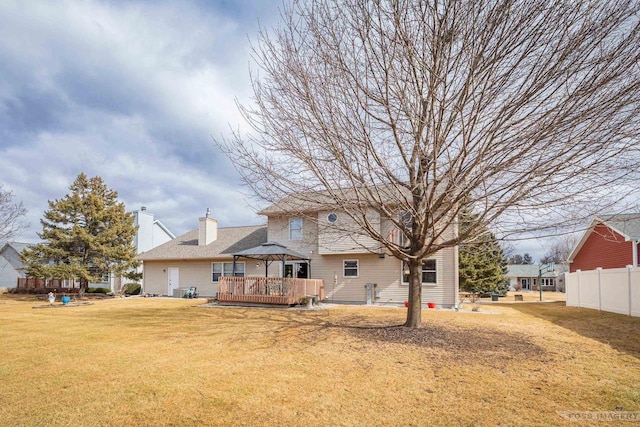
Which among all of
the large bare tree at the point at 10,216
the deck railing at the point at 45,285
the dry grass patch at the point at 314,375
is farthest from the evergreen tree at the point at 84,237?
the dry grass patch at the point at 314,375

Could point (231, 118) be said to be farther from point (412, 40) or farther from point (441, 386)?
point (441, 386)

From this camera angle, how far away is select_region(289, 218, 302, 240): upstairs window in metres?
20.9

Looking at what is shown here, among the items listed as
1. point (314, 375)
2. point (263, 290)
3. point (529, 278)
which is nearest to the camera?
point (314, 375)

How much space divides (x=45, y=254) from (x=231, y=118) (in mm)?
21109

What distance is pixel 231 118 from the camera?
823 centimetres

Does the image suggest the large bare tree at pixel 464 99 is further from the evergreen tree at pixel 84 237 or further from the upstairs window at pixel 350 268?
the evergreen tree at pixel 84 237

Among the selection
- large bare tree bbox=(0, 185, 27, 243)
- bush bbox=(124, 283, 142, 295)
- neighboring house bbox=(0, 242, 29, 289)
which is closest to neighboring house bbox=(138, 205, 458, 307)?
bush bbox=(124, 283, 142, 295)

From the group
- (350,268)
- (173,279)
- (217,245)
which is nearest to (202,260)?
(217,245)

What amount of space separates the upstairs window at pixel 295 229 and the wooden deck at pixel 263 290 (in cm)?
367

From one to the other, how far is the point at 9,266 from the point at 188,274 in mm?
26516

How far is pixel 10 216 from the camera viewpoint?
2602 centimetres

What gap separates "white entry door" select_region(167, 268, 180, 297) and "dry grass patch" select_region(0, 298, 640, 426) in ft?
47.5

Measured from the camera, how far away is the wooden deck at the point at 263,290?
53.6 feet

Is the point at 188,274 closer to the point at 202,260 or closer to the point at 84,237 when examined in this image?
the point at 202,260
